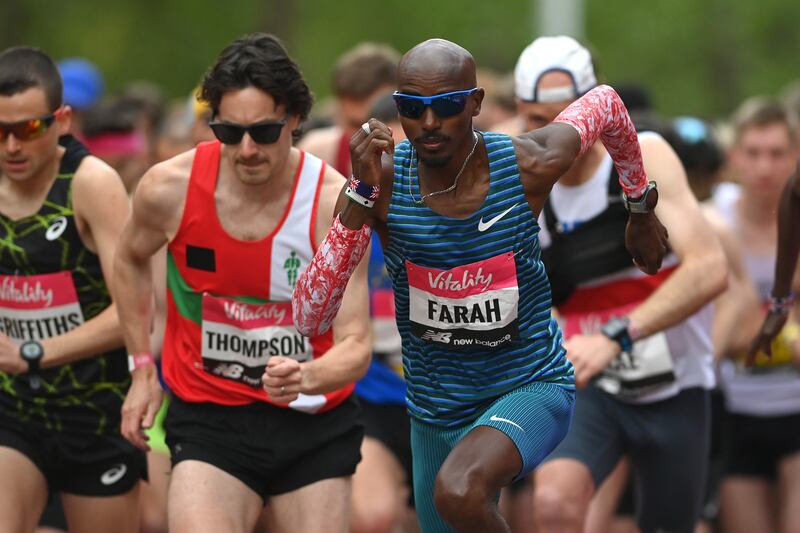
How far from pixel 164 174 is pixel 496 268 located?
1.55m

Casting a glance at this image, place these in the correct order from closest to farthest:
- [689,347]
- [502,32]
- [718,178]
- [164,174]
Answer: [164,174], [689,347], [718,178], [502,32]

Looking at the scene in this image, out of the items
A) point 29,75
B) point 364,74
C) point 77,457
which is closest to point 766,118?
point 364,74

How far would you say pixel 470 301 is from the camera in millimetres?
5234

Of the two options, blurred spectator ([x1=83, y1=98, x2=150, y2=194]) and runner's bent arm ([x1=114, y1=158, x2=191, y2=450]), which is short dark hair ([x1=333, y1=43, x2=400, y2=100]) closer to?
blurred spectator ([x1=83, y1=98, x2=150, y2=194])

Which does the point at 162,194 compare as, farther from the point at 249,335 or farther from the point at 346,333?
the point at 346,333

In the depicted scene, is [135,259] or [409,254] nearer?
[409,254]

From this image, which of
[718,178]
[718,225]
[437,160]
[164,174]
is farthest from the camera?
[718,178]

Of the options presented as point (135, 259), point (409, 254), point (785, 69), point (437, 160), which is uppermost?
point (437, 160)

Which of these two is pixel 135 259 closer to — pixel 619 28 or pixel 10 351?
pixel 10 351

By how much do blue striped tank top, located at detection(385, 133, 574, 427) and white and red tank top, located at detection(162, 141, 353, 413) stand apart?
0.67 meters

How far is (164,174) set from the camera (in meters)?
6.01

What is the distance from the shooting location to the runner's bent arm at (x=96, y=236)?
640 centimetres

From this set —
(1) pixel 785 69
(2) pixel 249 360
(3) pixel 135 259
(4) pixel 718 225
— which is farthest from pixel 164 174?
(1) pixel 785 69

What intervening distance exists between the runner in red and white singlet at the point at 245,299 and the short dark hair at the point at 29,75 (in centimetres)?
81
